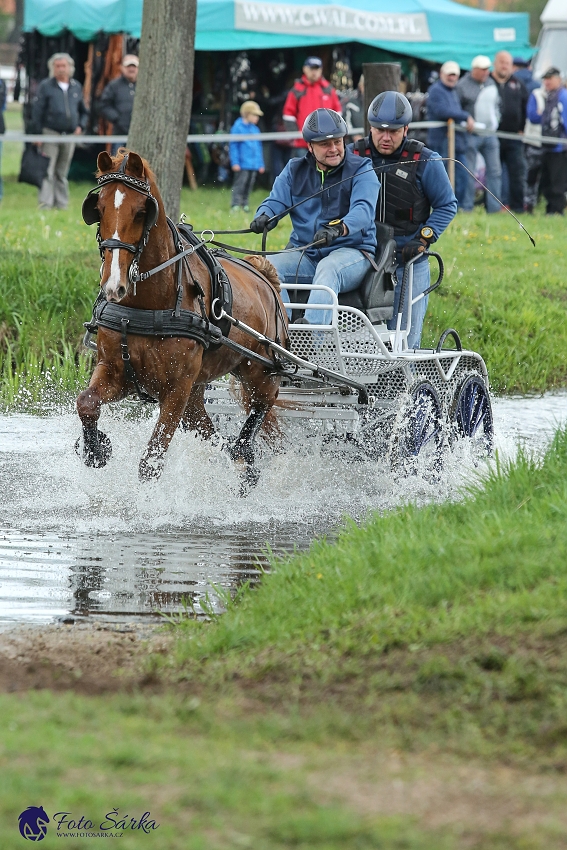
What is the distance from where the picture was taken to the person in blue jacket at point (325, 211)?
763cm

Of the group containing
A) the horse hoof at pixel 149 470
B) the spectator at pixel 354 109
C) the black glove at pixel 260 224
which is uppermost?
the spectator at pixel 354 109

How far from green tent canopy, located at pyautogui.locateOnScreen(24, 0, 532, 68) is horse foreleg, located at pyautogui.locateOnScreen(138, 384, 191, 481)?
14.8m

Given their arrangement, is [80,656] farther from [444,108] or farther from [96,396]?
[444,108]

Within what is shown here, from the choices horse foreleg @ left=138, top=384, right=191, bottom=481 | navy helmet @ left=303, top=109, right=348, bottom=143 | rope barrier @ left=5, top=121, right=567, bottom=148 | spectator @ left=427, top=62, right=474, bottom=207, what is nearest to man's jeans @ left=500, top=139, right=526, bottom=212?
rope barrier @ left=5, top=121, right=567, bottom=148

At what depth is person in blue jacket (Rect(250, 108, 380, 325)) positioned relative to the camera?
763 cm

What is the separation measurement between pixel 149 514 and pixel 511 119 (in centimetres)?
1388

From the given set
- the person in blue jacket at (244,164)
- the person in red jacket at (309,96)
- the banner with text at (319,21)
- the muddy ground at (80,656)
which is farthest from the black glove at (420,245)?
the banner with text at (319,21)

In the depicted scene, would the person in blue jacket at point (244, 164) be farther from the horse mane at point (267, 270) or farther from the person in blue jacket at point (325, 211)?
the horse mane at point (267, 270)

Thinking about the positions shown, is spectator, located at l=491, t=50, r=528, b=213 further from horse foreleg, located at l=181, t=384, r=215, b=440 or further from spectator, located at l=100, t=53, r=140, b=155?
horse foreleg, located at l=181, t=384, r=215, b=440

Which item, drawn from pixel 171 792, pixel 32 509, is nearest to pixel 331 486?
pixel 32 509

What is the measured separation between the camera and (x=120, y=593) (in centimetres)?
548

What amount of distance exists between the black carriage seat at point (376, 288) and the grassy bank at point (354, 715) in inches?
112

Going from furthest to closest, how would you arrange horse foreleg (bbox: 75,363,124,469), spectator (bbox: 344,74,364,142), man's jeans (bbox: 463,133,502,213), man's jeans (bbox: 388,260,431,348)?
spectator (bbox: 344,74,364,142) → man's jeans (bbox: 463,133,502,213) → man's jeans (bbox: 388,260,431,348) → horse foreleg (bbox: 75,363,124,469)

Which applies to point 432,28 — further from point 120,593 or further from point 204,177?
point 120,593
